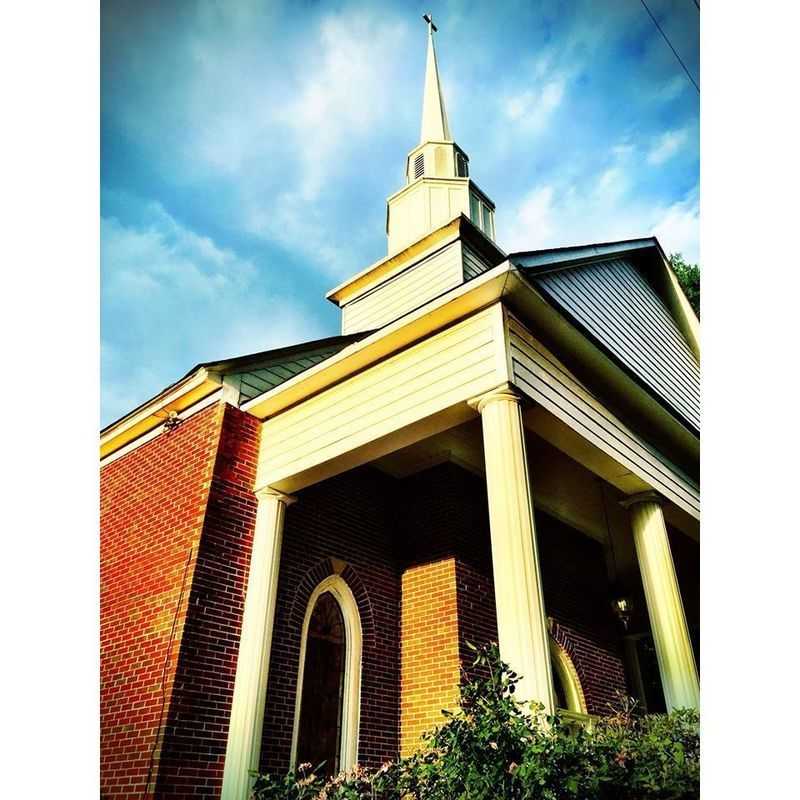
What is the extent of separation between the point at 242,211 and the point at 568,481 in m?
5.86

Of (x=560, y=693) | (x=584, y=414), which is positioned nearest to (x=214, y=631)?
(x=584, y=414)

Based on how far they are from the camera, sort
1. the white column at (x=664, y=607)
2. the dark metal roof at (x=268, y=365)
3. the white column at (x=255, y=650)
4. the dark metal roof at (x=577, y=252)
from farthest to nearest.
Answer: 1. the dark metal roof at (x=577, y=252)
2. the dark metal roof at (x=268, y=365)
3. the white column at (x=664, y=607)
4. the white column at (x=255, y=650)

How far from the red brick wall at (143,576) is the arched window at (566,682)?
5442mm

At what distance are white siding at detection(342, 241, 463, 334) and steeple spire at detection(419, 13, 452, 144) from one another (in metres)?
4.01

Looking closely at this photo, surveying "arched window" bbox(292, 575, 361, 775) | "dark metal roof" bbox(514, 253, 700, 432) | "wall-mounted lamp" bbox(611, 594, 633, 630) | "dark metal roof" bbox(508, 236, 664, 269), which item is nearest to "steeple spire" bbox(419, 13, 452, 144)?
"dark metal roof" bbox(508, 236, 664, 269)

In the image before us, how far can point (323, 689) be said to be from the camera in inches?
284

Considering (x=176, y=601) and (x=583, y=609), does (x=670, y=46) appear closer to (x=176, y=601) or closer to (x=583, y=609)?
(x=176, y=601)

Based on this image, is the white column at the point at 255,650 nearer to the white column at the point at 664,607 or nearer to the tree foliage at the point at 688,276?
the white column at the point at 664,607

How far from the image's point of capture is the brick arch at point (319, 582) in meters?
7.18

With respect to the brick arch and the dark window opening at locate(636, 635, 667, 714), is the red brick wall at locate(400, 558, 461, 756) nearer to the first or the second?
the brick arch

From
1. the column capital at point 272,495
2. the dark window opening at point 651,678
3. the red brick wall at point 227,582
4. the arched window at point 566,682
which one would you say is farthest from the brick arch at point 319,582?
the dark window opening at point 651,678

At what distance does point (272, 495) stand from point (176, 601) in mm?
1410
